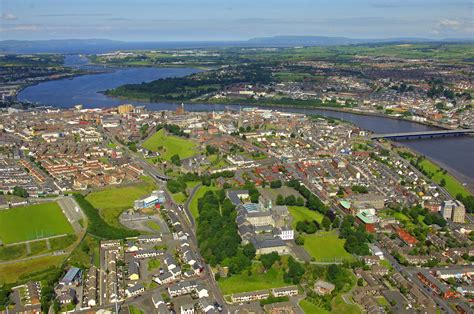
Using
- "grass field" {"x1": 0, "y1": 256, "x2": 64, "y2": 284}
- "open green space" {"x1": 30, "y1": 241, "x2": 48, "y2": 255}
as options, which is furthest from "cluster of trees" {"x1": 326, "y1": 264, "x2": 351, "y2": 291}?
"open green space" {"x1": 30, "y1": 241, "x2": 48, "y2": 255}

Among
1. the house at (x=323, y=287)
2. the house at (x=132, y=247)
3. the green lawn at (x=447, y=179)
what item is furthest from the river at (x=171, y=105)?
the house at (x=132, y=247)

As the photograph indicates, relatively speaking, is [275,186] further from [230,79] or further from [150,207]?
[230,79]

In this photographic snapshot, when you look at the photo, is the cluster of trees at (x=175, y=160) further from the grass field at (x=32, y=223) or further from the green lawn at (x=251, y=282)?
the green lawn at (x=251, y=282)

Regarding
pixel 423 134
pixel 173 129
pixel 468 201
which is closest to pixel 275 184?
pixel 468 201

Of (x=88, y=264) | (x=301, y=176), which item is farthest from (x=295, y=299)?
(x=301, y=176)

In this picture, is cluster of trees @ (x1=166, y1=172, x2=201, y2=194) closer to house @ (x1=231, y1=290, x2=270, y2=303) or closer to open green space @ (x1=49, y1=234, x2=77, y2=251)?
open green space @ (x1=49, y1=234, x2=77, y2=251)

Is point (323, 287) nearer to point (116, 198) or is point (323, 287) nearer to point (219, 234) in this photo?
point (219, 234)
